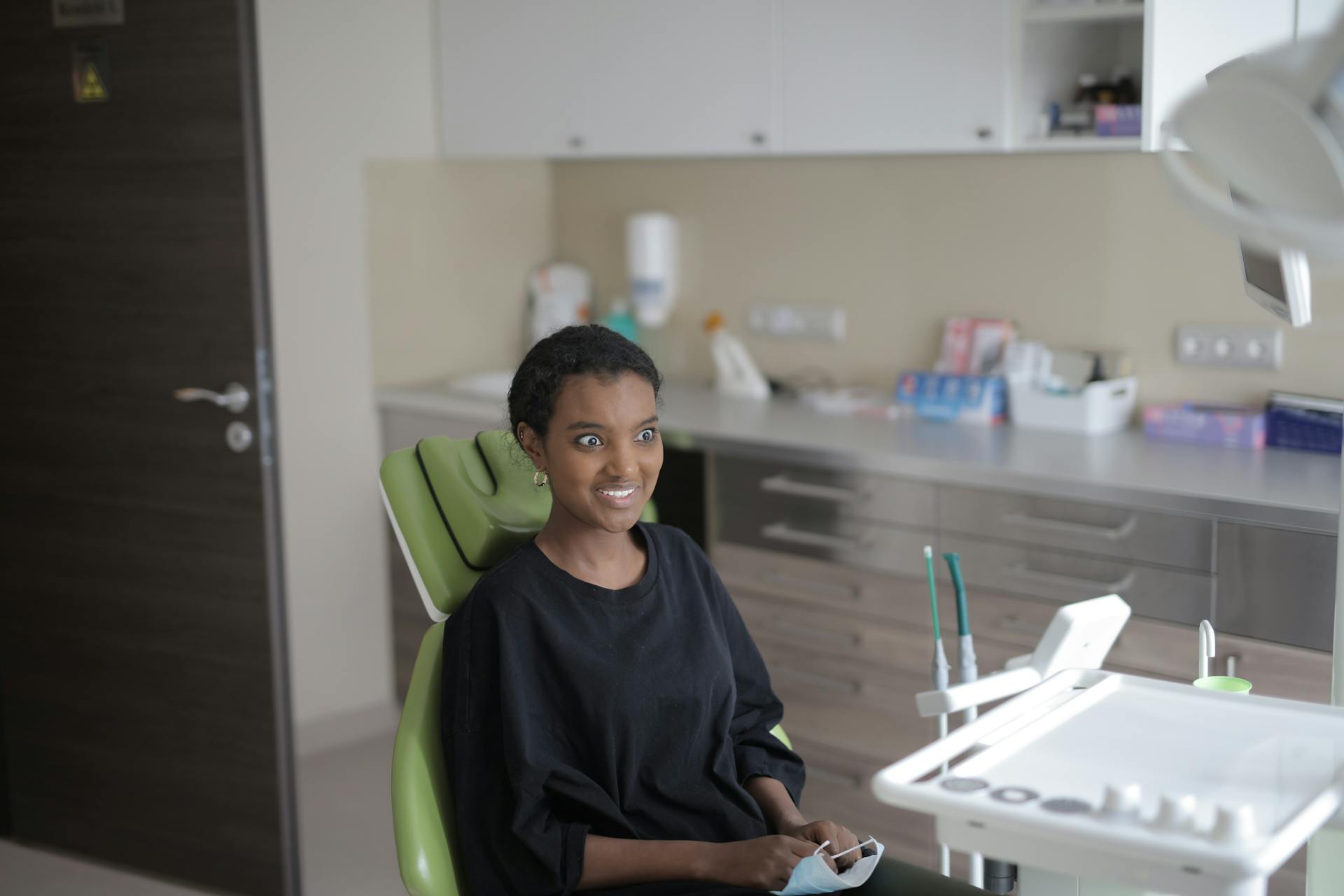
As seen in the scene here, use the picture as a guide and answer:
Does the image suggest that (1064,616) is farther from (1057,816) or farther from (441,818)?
(441,818)

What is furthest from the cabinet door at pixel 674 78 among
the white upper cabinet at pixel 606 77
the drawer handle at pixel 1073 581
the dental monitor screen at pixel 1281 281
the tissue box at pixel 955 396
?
the dental monitor screen at pixel 1281 281

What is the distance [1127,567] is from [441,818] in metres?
1.28

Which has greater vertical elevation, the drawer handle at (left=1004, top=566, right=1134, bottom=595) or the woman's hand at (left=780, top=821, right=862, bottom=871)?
the drawer handle at (left=1004, top=566, right=1134, bottom=595)

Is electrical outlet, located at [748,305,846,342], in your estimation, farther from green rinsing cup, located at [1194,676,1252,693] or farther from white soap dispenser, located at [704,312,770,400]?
green rinsing cup, located at [1194,676,1252,693]

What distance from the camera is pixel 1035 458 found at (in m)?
2.52

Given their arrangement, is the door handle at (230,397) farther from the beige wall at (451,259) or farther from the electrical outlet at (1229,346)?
the electrical outlet at (1229,346)

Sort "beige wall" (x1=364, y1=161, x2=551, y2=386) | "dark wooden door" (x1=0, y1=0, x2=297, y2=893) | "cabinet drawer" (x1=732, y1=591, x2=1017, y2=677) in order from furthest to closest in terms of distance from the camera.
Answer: "beige wall" (x1=364, y1=161, x2=551, y2=386), "cabinet drawer" (x1=732, y1=591, x2=1017, y2=677), "dark wooden door" (x1=0, y1=0, x2=297, y2=893)

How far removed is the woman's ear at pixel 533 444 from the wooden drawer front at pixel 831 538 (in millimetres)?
1132

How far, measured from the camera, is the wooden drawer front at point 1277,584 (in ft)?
6.88

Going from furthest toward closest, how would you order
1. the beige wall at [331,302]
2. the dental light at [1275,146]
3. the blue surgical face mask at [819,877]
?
1. the beige wall at [331,302]
2. the blue surgical face mask at [819,877]
3. the dental light at [1275,146]

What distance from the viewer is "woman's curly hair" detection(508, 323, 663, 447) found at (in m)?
1.56

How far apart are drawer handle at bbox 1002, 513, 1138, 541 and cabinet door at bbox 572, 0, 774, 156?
101 centimetres

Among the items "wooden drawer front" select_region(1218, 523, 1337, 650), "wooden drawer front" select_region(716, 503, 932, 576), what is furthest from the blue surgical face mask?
"wooden drawer front" select_region(716, 503, 932, 576)

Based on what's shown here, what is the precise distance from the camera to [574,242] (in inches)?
149
